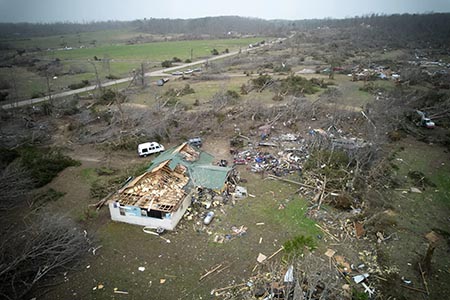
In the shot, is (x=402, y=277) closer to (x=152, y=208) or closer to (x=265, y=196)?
(x=265, y=196)

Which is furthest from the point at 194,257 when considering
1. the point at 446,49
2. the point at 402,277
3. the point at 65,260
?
the point at 446,49

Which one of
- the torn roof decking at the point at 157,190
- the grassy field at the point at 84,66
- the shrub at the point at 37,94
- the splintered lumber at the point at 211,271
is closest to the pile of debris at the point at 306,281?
the splintered lumber at the point at 211,271

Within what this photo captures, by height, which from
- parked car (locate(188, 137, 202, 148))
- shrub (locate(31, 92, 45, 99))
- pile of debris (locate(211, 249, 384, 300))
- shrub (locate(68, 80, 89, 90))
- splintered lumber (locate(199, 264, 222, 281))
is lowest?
splintered lumber (locate(199, 264, 222, 281))

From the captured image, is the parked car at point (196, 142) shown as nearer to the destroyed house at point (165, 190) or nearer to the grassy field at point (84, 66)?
the destroyed house at point (165, 190)

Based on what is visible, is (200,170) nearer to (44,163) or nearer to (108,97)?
(44,163)

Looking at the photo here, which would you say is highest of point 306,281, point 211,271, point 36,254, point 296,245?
point 296,245

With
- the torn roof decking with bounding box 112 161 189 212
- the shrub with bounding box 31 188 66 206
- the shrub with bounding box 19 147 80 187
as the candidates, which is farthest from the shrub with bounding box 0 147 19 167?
the torn roof decking with bounding box 112 161 189 212

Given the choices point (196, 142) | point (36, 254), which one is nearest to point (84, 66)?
point (196, 142)

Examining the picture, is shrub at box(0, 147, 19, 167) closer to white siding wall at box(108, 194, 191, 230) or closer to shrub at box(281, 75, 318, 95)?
white siding wall at box(108, 194, 191, 230)
